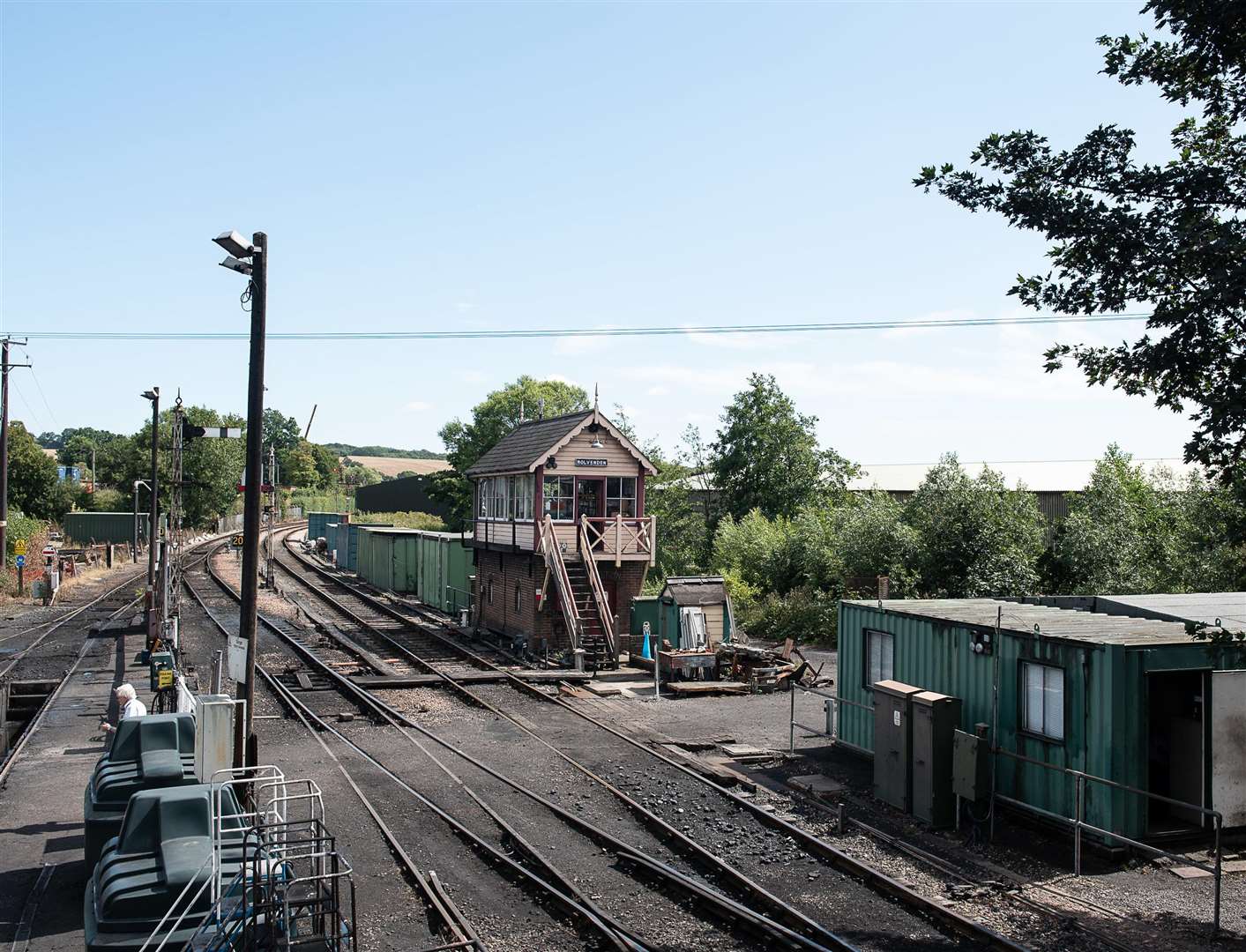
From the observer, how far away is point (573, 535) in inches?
1195

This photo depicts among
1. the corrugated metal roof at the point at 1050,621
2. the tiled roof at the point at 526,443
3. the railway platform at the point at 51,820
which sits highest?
the tiled roof at the point at 526,443

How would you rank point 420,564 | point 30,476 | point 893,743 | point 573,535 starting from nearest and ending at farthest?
point 893,743 < point 573,535 < point 420,564 < point 30,476

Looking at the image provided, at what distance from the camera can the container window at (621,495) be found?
31.5m

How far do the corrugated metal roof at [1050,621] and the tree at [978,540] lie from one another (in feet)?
41.9

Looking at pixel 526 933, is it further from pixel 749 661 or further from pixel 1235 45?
pixel 749 661

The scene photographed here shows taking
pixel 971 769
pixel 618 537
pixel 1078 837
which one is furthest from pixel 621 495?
pixel 1078 837

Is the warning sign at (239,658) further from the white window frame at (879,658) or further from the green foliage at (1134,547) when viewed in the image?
the green foliage at (1134,547)

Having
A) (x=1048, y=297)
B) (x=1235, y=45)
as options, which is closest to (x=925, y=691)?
(x=1048, y=297)

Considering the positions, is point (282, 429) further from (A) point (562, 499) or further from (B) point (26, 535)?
(A) point (562, 499)

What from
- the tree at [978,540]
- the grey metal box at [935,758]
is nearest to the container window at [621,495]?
the tree at [978,540]

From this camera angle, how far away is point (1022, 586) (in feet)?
103

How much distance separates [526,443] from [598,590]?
6149mm

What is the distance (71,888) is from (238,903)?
13.2 feet

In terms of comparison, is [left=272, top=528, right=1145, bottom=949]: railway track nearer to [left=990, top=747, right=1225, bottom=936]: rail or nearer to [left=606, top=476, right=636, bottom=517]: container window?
[left=990, top=747, right=1225, bottom=936]: rail
